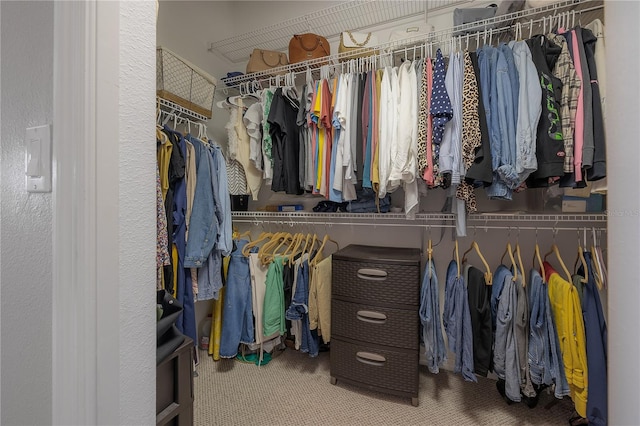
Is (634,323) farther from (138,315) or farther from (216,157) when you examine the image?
(216,157)

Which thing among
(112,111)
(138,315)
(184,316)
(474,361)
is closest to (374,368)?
(474,361)

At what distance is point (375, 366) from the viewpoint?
1506mm

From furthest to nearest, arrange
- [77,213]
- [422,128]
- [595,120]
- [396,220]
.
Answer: [396,220] < [422,128] < [595,120] < [77,213]

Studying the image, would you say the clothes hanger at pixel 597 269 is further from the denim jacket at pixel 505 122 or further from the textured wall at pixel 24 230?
the textured wall at pixel 24 230

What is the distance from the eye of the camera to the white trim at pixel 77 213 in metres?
0.45

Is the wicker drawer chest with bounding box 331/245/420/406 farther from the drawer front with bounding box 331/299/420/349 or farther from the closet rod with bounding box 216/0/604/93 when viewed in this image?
the closet rod with bounding box 216/0/604/93

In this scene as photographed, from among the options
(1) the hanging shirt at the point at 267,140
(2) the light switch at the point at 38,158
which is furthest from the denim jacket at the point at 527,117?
(2) the light switch at the point at 38,158

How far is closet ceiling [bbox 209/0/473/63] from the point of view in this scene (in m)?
1.89

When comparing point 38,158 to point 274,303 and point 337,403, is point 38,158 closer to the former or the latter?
point 274,303

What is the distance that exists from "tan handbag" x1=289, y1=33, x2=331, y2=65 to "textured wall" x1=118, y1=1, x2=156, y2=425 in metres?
1.48

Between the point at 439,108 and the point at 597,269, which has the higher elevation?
the point at 439,108

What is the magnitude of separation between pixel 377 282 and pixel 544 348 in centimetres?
79

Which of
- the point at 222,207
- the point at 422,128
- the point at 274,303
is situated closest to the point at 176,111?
the point at 222,207

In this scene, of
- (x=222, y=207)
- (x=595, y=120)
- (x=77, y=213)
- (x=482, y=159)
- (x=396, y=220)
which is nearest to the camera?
(x=77, y=213)
